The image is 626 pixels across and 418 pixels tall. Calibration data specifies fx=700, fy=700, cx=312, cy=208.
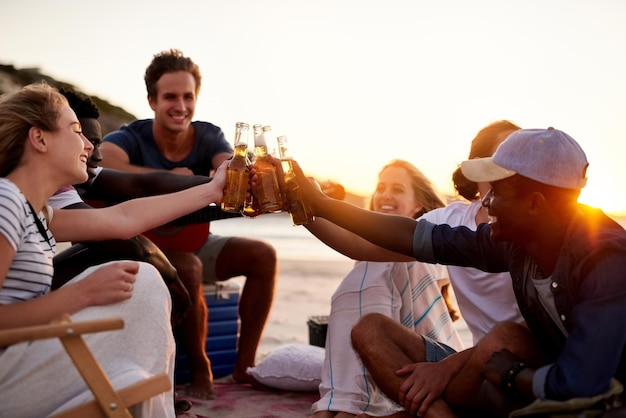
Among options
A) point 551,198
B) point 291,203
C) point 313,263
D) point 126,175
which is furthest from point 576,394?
point 313,263

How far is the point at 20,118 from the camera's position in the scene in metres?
2.69

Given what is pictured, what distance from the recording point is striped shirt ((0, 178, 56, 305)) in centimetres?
245

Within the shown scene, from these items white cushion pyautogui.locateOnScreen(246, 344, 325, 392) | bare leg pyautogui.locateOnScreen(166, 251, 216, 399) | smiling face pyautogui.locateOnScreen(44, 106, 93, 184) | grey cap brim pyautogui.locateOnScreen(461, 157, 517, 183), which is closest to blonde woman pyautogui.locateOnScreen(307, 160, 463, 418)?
white cushion pyautogui.locateOnScreen(246, 344, 325, 392)

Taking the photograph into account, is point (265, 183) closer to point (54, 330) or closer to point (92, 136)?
point (92, 136)

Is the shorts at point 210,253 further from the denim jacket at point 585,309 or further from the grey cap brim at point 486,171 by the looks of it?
the denim jacket at point 585,309

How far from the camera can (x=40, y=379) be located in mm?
2361

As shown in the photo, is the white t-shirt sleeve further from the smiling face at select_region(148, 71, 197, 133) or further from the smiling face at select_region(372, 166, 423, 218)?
the smiling face at select_region(372, 166, 423, 218)

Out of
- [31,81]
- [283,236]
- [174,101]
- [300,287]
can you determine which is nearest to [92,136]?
[174,101]

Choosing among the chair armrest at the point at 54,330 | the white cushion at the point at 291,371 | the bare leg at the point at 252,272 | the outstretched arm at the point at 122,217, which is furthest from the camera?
the bare leg at the point at 252,272

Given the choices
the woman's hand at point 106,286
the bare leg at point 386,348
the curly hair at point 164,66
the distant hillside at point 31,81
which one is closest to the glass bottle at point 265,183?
the bare leg at point 386,348

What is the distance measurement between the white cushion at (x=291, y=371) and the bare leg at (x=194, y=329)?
1.22 feet

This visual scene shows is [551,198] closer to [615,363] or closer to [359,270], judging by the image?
[615,363]

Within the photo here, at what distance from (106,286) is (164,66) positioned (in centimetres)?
329

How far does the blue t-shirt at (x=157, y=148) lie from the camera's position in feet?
17.1
